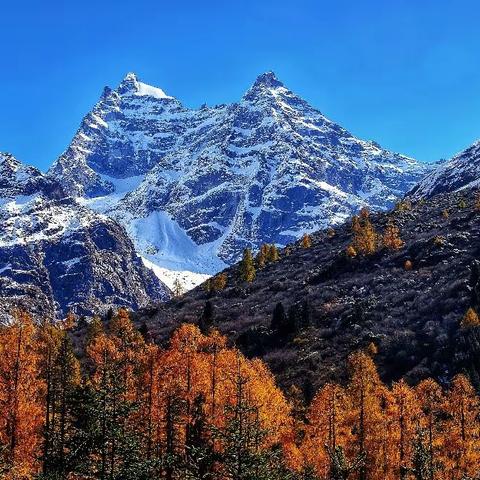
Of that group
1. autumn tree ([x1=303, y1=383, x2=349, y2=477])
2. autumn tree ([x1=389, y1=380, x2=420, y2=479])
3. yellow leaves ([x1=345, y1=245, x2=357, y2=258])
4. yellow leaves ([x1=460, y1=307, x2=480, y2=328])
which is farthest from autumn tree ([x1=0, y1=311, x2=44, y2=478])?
yellow leaves ([x1=345, y1=245, x2=357, y2=258])

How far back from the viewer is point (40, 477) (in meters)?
34.7

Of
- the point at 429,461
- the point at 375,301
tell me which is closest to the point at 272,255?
the point at 375,301

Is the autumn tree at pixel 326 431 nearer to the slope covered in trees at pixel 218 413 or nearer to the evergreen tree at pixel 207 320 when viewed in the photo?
the slope covered in trees at pixel 218 413

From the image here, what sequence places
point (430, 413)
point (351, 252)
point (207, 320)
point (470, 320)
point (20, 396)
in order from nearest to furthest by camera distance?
point (20, 396) → point (430, 413) → point (470, 320) → point (207, 320) → point (351, 252)

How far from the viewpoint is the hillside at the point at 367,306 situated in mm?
91688

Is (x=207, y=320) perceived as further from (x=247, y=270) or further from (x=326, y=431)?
(x=326, y=431)

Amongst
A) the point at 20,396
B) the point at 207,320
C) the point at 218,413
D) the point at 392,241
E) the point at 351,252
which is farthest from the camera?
the point at 351,252

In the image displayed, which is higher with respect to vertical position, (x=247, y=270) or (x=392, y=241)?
(x=392, y=241)

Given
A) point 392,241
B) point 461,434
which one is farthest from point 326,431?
point 392,241

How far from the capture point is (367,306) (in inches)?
4729

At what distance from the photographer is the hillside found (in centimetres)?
9169

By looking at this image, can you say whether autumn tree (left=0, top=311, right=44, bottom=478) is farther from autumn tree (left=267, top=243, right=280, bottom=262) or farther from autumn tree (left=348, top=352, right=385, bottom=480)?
autumn tree (left=267, top=243, right=280, bottom=262)

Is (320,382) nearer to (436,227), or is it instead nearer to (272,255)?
(436,227)

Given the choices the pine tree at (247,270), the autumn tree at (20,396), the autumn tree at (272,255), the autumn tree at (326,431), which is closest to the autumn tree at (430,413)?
the autumn tree at (326,431)
